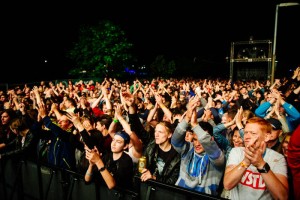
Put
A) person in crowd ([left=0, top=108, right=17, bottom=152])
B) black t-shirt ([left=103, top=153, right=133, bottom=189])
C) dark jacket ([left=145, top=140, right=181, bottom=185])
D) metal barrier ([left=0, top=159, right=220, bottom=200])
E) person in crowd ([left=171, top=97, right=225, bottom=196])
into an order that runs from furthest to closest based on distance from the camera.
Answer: person in crowd ([left=0, top=108, right=17, bottom=152]) → dark jacket ([left=145, top=140, right=181, bottom=185]) → black t-shirt ([left=103, top=153, right=133, bottom=189]) → person in crowd ([left=171, top=97, right=225, bottom=196]) → metal barrier ([left=0, top=159, right=220, bottom=200])

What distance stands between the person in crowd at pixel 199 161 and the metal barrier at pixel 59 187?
70 cm

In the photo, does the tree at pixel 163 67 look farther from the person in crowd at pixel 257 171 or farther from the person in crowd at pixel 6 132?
the person in crowd at pixel 257 171

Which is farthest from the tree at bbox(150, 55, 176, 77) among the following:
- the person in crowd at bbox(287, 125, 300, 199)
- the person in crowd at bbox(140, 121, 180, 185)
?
the person in crowd at bbox(287, 125, 300, 199)

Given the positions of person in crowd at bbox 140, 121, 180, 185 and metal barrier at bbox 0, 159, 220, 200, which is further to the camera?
person in crowd at bbox 140, 121, 180, 185

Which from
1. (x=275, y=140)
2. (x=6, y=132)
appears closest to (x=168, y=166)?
(x=275, y=140)

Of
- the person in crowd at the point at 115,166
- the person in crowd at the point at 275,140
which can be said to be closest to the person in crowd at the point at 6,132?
the person in crowd at the point at 115,166

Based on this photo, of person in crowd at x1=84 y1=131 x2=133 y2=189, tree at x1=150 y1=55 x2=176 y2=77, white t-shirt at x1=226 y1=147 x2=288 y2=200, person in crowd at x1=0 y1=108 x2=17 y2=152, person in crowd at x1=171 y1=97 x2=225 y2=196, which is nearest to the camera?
white t-shirt at x1=226 y1=147 x2=288 y2=200

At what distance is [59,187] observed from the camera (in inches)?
157

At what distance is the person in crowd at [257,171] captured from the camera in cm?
223

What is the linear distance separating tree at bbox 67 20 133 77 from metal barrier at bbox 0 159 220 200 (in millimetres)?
27562

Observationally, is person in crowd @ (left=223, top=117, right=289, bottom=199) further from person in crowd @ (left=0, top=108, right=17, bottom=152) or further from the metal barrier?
person in crowd @ (left=0, top=108, right=17, bottom=152)

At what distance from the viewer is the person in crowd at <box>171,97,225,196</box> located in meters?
3.14

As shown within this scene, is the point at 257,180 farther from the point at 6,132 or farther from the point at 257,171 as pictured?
the point at 6,132

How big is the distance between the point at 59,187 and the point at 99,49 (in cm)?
2891
